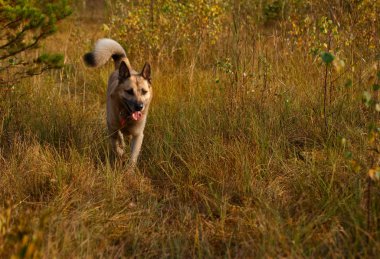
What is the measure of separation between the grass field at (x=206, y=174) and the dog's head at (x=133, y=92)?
0.31 meters

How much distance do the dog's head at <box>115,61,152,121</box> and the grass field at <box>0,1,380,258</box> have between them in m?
0.31

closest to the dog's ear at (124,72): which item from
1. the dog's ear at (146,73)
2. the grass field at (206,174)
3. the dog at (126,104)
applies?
the dog at (126,104)

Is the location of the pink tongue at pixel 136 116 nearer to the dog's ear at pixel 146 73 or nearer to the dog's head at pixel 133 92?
the dog's head at pixel 133 92

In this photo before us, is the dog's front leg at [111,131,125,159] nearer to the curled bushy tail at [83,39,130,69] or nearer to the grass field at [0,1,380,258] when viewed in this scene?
the grass field at [0,1,380,258]

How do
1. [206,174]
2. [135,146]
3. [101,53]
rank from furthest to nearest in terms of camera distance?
[101,53], [135,146], [206,174]

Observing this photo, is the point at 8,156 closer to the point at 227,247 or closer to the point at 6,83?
the point at 6,83

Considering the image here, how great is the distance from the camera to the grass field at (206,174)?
8.84 feet

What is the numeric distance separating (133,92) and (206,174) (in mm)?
1236

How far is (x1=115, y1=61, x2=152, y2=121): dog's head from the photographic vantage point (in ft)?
14.4

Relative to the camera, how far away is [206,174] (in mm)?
3645

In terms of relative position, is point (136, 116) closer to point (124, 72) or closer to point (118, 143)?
point (118, 143)

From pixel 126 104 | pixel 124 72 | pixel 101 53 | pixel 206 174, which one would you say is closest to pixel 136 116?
pixel 126 104

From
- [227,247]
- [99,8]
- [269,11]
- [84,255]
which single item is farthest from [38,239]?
[99,8]

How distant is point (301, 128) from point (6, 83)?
2.89m
